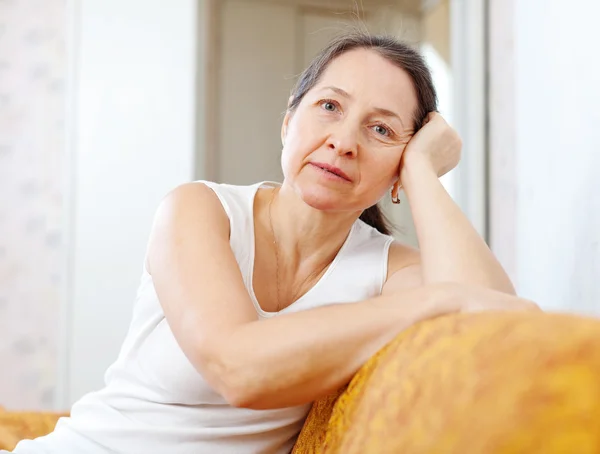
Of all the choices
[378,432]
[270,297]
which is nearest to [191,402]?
[270,297]

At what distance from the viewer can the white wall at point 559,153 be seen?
1378 millimetres

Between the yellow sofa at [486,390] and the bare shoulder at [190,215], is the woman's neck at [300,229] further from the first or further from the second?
the yellow sofa at [486,390]

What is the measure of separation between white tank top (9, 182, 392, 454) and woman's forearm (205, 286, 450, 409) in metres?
0.26

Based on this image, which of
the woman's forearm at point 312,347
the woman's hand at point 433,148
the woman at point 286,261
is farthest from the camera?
the woman's hand at point 433,148

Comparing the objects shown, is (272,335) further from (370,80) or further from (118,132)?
(118,132)

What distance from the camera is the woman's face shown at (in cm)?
115

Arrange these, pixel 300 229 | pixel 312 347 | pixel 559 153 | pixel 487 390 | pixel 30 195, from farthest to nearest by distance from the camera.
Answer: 1. pixel 30 195
2. pixel 559 153
3. pixel 300 229
4. pixel 312 347
5. pixel 487 390

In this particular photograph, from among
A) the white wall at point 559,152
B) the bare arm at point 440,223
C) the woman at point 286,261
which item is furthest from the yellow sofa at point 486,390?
the white wall at point 559,152

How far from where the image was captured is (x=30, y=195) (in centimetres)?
327

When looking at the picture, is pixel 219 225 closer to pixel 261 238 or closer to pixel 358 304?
pixel 261 238

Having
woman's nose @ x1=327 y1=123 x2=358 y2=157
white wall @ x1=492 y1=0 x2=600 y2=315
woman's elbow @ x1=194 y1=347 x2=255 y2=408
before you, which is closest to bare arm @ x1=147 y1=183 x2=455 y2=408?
woman's elbow @ x1=194 y1=347 x2=255 y2=408

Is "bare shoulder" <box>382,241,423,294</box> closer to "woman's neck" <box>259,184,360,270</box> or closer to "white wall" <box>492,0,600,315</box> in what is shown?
"woman's neck" <box>259,184,360,270</box>

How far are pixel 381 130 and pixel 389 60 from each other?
0.13 m

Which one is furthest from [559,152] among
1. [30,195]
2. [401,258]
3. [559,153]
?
[30,195]
